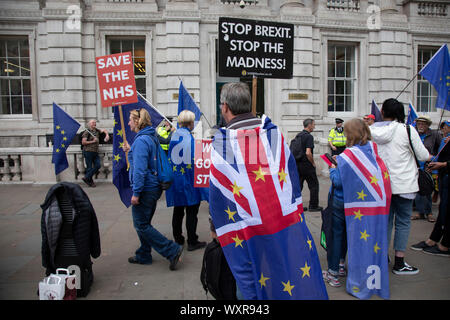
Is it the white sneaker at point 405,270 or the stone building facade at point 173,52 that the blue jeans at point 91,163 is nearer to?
the stone building facade at point 173,52

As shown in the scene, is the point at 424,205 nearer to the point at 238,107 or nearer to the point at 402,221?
the point at 402,221

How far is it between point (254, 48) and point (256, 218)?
2.81 meters

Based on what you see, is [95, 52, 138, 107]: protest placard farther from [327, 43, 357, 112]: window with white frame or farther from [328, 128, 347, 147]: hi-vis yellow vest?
[327, 43, 357, 112]: window with white frame

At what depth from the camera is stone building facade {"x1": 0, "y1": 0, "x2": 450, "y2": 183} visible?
12.1m

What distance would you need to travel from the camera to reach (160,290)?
345 centimetres

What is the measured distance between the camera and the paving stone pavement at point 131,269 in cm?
339

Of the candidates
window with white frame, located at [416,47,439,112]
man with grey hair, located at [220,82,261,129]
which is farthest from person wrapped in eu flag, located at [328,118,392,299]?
window with white frame, located at [416,47,439,112]

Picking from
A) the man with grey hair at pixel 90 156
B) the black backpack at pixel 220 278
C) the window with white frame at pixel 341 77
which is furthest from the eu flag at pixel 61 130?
the window with white frame at pixel 341 77

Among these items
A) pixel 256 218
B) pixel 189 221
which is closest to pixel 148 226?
pixel 189 221

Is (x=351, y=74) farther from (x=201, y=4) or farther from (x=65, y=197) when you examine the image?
(x=65, y=197)

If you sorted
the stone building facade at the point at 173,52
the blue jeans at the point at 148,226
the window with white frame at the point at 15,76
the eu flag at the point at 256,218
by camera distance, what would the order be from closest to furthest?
the eu flag at the point at 256,218, the blue jeans at the point at 148,226, the stone building facade at the point at 173,52, the window with white frame at the point at 15,76

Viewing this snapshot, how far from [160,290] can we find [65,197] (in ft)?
4.54

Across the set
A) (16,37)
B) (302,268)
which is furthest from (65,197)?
(16,37)

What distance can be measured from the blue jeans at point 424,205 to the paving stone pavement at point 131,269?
0.21 meters
